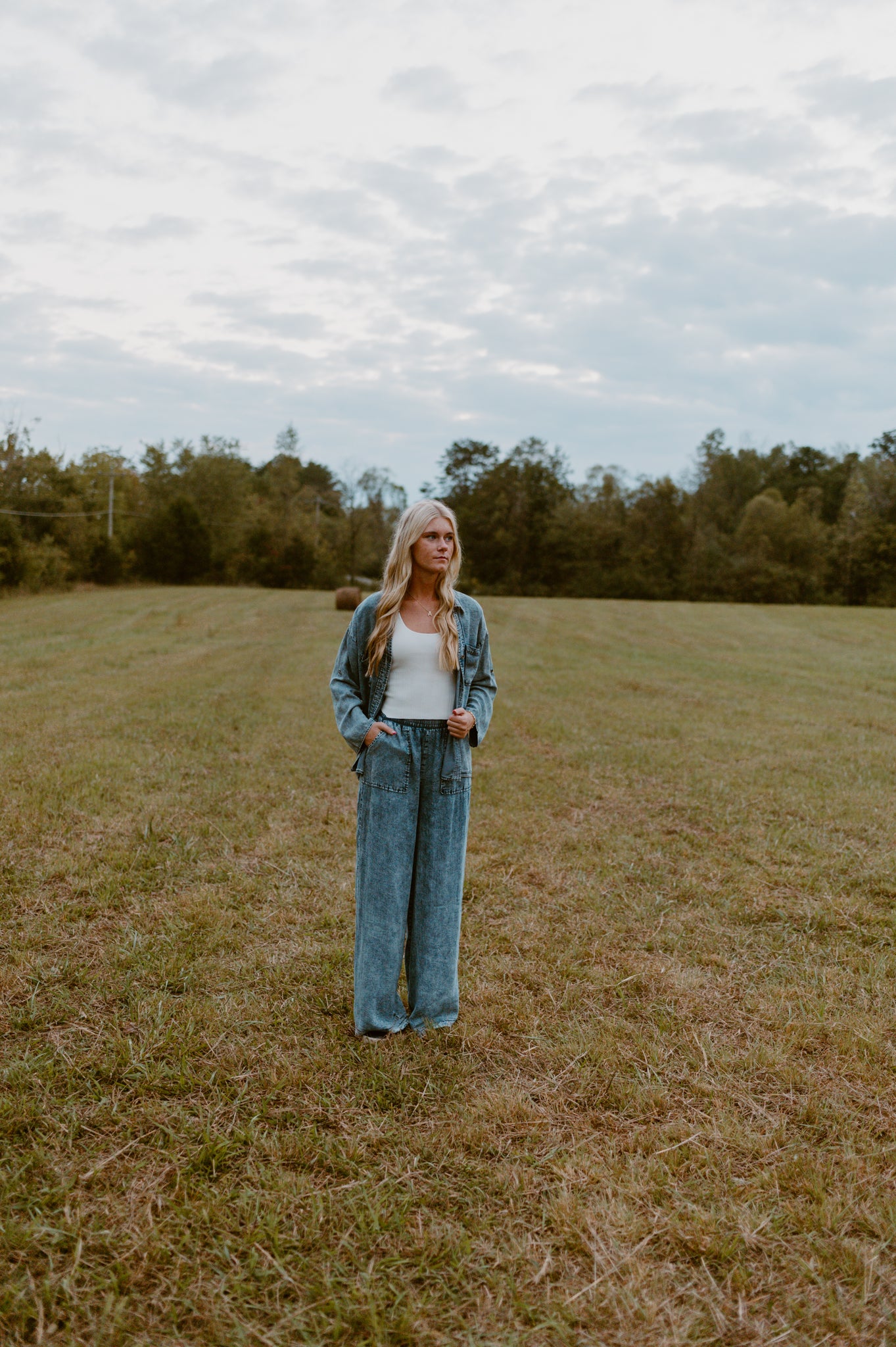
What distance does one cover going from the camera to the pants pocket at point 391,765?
337 cm

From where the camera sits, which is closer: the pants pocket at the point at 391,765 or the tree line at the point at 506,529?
the pants pocket at the point at 391,765

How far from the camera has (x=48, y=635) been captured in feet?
58.5

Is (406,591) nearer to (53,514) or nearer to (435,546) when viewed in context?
(435,546)

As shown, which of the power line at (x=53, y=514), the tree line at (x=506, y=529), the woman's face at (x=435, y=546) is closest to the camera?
the woman's face at (x=435, y=546)

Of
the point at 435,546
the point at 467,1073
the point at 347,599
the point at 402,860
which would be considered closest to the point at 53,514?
the point at 347,599

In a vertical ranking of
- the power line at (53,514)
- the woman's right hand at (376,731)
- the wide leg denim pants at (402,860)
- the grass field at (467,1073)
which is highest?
the power line at (53,514)

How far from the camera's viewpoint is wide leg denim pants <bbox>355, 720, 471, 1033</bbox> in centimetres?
338

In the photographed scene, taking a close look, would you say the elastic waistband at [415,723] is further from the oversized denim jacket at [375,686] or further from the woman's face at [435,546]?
the woman's face at [435,546]

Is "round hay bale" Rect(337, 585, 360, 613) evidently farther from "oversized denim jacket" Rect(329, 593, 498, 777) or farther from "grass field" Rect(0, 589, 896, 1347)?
"oversized denim jacket" Rect(329, 593, 498, 777)

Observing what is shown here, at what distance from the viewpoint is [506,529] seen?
52.4m

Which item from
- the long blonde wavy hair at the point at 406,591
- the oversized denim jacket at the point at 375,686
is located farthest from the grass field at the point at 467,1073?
the long blonde wavy hair at the point at 406,591

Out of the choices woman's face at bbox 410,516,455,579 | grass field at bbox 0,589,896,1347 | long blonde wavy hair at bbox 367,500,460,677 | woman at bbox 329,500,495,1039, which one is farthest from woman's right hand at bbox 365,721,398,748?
grass field at bbox 0,589,896,1347

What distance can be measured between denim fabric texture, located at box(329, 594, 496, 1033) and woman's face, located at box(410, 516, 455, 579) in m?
0.25

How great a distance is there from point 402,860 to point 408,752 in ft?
1.45
